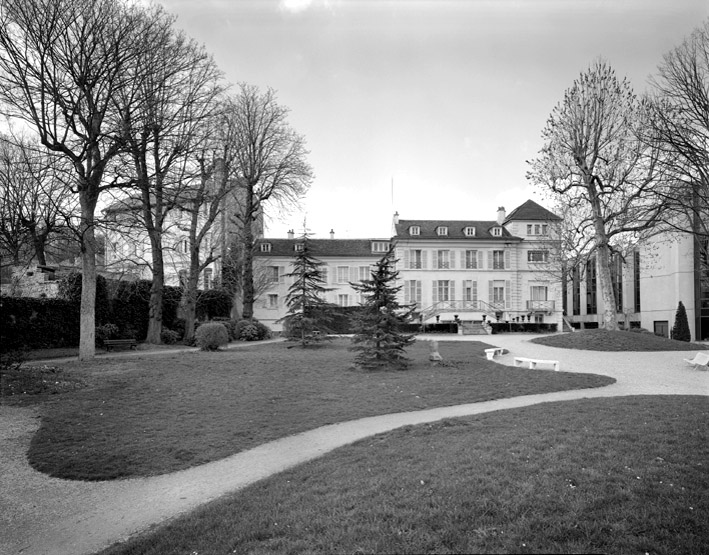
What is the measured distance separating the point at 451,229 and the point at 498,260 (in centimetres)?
544

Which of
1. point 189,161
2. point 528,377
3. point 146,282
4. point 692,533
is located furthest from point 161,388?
point 146,282

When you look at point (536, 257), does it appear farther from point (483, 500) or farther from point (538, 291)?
point (483, 500)

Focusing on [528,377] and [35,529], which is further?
[528,377]

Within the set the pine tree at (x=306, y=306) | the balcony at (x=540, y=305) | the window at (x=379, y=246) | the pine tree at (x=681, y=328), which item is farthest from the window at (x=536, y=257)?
the pine tree at (x=306, y=306)

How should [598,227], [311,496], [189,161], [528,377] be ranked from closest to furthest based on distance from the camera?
[311,496] → [528,377] → [189,161] → [598,227]

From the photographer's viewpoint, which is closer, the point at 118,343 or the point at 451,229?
the point at 118,343

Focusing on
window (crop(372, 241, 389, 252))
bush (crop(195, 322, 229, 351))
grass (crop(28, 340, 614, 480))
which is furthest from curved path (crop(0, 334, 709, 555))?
window (crop(372, 241, 389, 252))

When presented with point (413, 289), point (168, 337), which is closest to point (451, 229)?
point (413, 289)

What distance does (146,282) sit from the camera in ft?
89.1

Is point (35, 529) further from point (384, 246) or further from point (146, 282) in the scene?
point (384, 246)

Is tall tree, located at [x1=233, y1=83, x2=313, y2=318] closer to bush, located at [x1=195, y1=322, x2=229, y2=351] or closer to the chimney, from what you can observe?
bush, located at [x1=195, y1=322, x2=229, y2=351]

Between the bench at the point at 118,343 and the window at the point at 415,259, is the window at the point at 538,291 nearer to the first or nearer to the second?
the window at the point at 415,259

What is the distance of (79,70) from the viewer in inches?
578

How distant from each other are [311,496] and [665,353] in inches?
819
